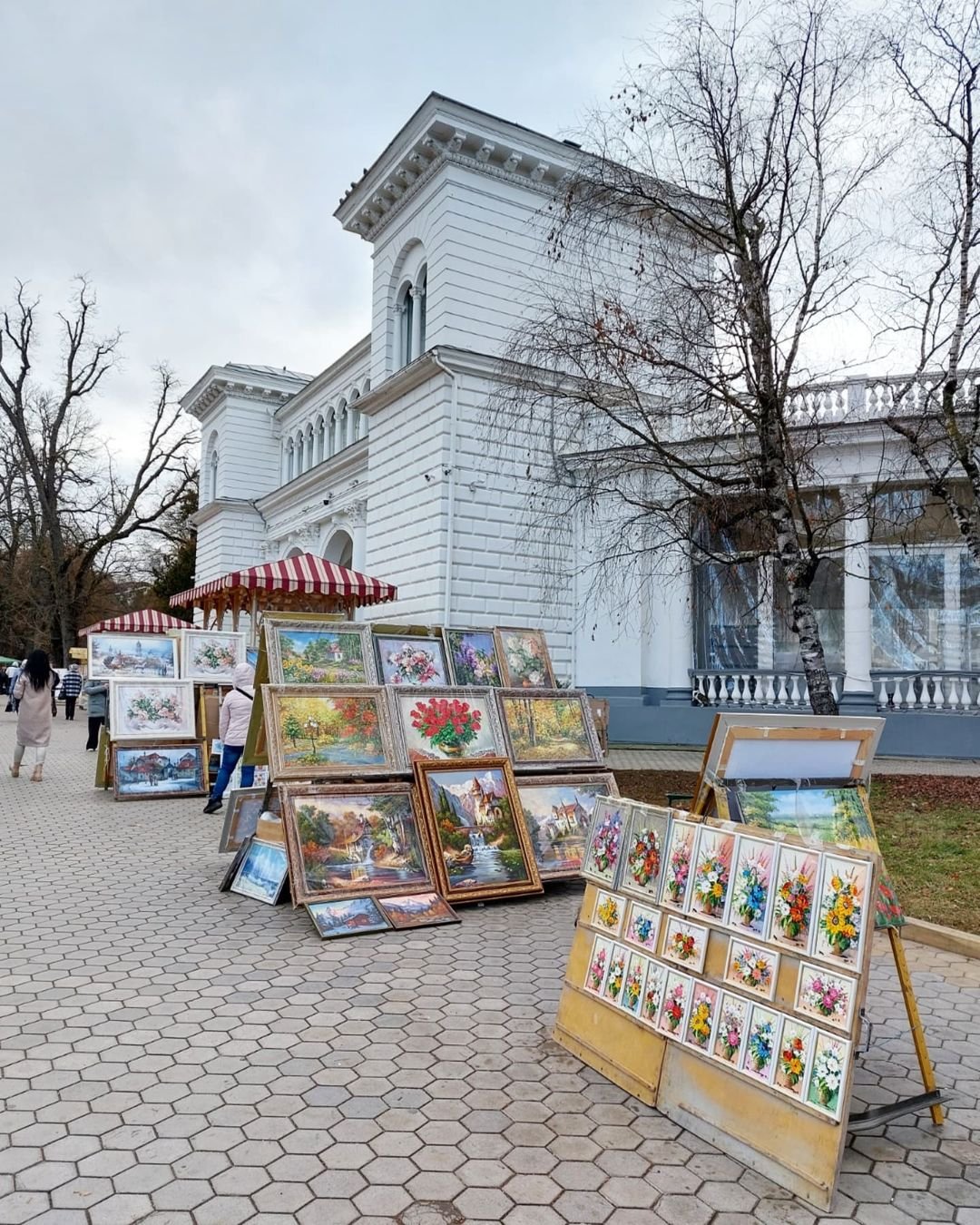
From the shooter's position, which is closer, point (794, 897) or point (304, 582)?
point (794, 897)

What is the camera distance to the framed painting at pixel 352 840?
5719 mm

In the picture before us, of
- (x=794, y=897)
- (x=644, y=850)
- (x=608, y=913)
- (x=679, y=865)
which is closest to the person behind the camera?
(x=794, y=897)

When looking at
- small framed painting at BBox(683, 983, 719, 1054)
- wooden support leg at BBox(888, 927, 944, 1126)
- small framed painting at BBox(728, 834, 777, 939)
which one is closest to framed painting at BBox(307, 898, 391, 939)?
small framed painting at BBox(683, 983, 719, 1054)

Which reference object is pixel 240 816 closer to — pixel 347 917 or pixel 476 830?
pixel 347 917

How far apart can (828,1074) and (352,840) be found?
12.2 ft

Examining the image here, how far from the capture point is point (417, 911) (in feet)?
19.0

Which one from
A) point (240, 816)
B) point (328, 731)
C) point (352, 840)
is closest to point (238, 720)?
point (240, 816)

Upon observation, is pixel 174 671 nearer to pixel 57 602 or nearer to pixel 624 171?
pixel 624 171

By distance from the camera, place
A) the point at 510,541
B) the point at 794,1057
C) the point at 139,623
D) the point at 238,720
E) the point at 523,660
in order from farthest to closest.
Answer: the point at 139,623 → the point at 510,541 → the point at 238,720 → the point at 523,660 → the point at 794,1057

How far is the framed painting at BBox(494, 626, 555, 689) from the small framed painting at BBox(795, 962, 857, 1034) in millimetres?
4803

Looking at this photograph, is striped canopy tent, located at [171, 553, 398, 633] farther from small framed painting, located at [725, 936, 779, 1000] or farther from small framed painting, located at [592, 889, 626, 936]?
small framed painting, located at [725, 936, 779, 1000]

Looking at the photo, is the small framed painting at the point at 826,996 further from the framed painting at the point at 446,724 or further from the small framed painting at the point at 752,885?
the framed painting at the point at 446,724

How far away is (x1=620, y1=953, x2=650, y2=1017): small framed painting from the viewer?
3547 millimetres

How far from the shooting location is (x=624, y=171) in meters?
9.69
